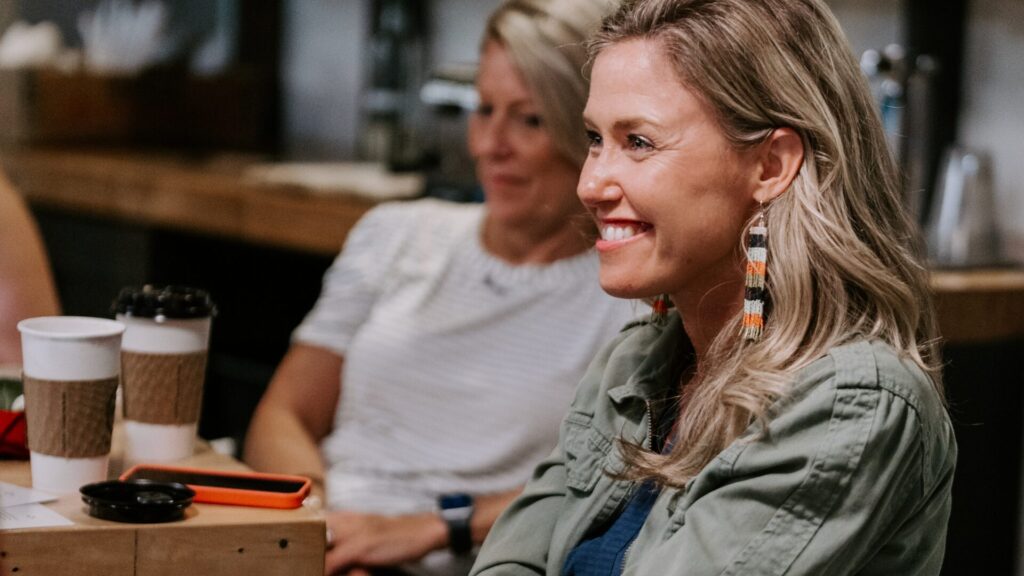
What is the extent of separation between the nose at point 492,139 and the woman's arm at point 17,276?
57 cm

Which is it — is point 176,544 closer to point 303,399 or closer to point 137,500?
point 137,500

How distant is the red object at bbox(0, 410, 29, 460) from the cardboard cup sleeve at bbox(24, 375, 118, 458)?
0.10 ft

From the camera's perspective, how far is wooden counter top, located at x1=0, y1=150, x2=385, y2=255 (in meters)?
3.03

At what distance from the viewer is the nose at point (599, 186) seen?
3.86ft

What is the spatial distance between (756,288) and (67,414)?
22.4 inches

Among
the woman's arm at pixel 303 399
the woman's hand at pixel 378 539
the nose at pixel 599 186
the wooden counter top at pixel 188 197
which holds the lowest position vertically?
the woman's hand at pixel 378 539

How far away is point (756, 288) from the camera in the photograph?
3.73 ft

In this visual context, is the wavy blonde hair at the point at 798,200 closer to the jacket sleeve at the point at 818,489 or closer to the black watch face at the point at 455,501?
the jacket sleeve at the point at 818,489

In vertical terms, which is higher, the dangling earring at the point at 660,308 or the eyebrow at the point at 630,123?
the eyebrow at the point at 630,123

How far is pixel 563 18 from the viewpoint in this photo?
1793 mm

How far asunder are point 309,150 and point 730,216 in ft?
9.61

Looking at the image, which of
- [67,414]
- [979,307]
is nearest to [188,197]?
[979,307]

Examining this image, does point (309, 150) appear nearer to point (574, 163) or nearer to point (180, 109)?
point (180, 109)

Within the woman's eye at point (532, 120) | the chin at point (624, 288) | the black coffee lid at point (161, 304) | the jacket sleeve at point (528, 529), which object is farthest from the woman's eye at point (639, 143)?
the woman's eye at point (532, 120)
